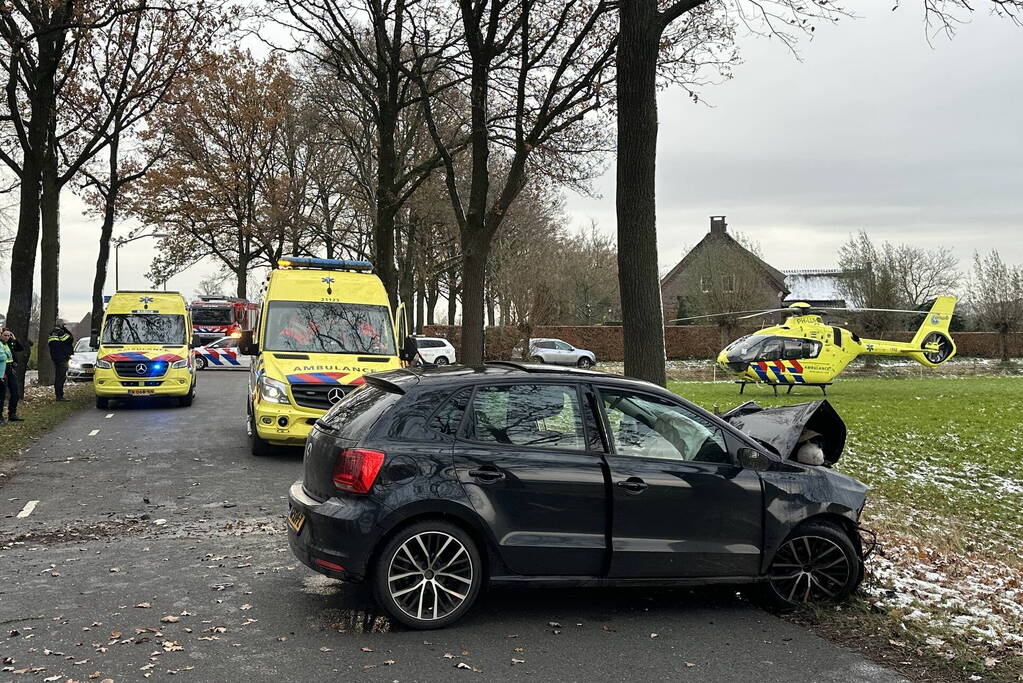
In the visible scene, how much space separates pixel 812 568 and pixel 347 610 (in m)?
3.11

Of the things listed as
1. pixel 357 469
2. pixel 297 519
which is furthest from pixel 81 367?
pixel 357 469

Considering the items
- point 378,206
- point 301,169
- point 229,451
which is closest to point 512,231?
point 301,169

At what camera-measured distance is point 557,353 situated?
50.7 m

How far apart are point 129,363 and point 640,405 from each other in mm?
17315

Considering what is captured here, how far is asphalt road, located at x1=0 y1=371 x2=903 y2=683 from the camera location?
5.45 m

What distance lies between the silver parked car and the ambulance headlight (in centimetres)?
3664

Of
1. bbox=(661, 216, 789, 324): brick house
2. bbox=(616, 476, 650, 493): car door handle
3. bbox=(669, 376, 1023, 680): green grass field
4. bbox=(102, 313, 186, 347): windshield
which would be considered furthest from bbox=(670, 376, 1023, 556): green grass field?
bbox=(661, 216, 789, 324): brick house

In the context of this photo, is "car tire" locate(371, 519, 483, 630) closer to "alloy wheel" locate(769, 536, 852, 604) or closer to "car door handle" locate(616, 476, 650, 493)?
"car door handle" locate(616, 476, 650, 493)

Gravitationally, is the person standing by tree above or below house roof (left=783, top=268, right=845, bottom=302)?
below

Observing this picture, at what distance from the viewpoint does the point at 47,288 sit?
2669 cm

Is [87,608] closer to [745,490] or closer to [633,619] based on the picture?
[633,619]

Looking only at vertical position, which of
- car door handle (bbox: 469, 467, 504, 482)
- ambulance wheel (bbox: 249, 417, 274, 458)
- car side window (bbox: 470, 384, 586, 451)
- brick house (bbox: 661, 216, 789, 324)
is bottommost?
ambulance wheel (bbox: 249, 417, 274, 458)

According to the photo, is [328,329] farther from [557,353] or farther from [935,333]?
[557,353]

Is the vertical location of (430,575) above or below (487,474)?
below
